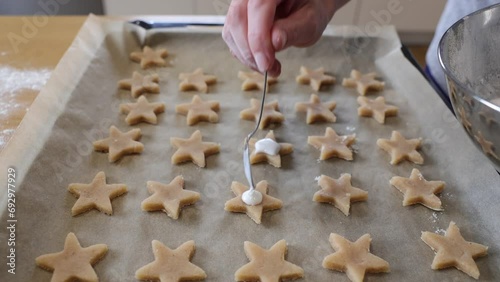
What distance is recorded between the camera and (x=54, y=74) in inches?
49.4

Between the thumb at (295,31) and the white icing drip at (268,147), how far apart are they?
0.79ft


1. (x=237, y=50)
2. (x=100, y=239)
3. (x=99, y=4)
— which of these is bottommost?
(x=99, y=4)

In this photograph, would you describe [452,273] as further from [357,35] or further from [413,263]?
[357,35]

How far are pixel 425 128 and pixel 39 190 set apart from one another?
941 millimetres

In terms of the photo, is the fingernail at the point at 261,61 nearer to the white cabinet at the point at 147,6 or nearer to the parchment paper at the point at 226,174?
the parchment paper at the point at 226,174

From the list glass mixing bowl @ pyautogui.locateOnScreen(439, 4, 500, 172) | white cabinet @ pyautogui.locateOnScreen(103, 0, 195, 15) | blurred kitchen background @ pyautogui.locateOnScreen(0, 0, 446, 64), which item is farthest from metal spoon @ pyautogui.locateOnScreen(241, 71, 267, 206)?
white cabinet @ pyautogui.locateOnScreen(103, 0, 195, 15)

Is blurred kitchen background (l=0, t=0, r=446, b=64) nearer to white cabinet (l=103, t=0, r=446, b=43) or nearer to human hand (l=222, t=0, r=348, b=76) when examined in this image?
white cabinet (l=103, t=0, r=446, b=43)

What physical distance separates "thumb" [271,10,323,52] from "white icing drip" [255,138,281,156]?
0.24m

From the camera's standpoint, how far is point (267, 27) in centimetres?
96

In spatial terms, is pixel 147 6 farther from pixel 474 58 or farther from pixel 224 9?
pixel 474 58

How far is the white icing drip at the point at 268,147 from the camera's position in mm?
1151

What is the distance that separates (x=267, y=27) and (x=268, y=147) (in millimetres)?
311

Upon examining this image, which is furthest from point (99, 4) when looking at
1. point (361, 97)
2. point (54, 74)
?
point (361, 97)

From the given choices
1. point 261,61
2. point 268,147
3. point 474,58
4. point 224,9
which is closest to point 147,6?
point 224,9
